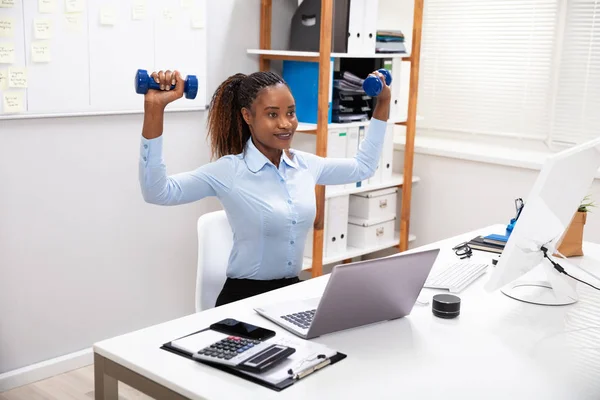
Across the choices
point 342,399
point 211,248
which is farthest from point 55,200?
point 342,399

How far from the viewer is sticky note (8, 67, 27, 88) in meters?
2.72

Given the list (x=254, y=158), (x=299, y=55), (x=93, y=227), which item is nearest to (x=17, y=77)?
(x=93, y=227)

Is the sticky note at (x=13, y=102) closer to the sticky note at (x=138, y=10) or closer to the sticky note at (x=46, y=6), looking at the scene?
the sticky note at (x=46, y=6)

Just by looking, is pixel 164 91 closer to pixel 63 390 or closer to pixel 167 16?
pixel 167 16

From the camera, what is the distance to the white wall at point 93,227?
2.89 m

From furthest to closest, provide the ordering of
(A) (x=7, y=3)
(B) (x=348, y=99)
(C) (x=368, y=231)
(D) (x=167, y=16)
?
(C) (x=368, y=231)
(B) (x=348, y=99)
(D) (x=167, y=16)
(A) (x=7, y=3)

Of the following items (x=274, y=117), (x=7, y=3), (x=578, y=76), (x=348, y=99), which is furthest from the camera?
(x=578, y=76)

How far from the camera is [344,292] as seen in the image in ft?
5.15

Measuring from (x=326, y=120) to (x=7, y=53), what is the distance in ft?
4.55

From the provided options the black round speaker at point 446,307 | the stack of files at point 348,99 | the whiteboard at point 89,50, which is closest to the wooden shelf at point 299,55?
the stack of files at point 348,99

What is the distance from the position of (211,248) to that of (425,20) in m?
2.55

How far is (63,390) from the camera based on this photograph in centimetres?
297

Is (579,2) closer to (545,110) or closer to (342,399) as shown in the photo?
(545,110)

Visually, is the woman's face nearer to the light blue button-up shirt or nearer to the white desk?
the light blue button-up shirt
